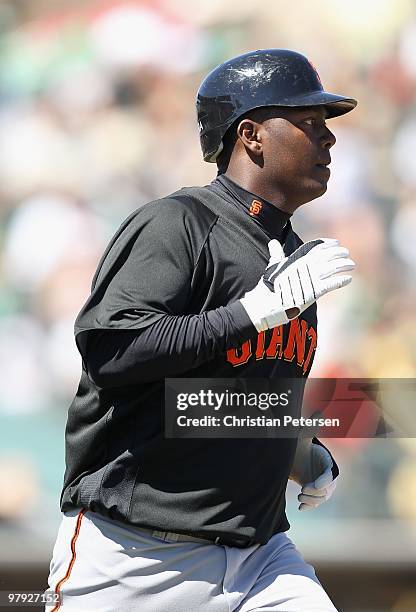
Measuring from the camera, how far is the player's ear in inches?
101

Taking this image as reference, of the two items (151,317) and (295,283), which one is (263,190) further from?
(151,317)

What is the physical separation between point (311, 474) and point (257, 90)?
39.8 inches

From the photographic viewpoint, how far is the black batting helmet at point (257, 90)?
252 cm

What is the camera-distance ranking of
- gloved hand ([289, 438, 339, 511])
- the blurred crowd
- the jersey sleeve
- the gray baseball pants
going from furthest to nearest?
the blurred crowd
gloved hand ([289, 438, 339, 511])
the gray baseball pants
the jersey sleeve

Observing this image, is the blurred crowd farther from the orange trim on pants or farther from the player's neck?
the orange trim on pants

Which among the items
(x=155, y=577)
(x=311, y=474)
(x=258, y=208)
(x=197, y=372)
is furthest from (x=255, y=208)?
(x=155, y=577)

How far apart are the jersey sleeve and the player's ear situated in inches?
13.9

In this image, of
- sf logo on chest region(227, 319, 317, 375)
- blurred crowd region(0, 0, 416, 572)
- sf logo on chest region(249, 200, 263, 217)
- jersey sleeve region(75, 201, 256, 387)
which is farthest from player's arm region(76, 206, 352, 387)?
blurred crowd region(0, 0, 416, 572)

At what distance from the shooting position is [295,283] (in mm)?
2258

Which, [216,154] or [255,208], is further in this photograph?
[216,154]

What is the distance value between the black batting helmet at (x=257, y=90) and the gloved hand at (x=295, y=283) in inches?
15.7

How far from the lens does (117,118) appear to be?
16.0 ft

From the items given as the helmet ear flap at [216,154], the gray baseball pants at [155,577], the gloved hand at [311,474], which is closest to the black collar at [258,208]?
the helmet ear flap at [216,154]

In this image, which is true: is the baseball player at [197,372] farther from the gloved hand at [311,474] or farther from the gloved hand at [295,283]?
the gloved hand at [311,474]
